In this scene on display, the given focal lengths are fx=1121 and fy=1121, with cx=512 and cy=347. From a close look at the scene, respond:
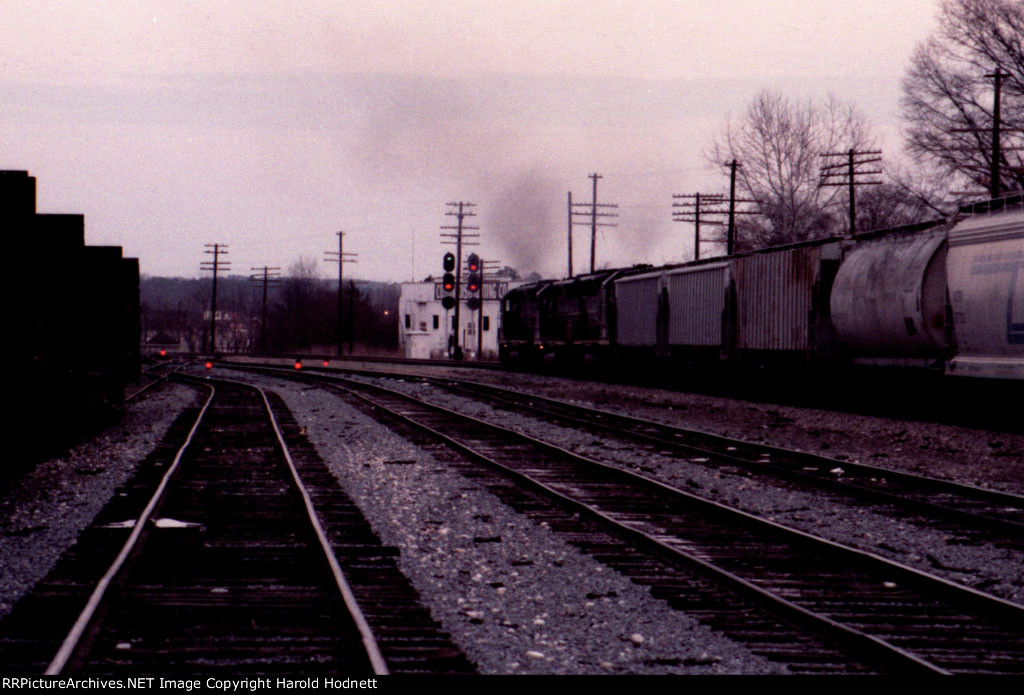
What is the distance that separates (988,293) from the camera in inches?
607

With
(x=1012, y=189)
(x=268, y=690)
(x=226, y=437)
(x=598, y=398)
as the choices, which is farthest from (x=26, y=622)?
(x=1012, y=189)

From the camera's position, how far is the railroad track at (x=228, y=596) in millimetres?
5113

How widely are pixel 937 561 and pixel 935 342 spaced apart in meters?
10.0

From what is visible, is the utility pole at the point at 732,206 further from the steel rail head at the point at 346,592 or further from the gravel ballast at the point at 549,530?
the steel rail head at the point at 346,592

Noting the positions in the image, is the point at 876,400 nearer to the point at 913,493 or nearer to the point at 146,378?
the point at 913,493

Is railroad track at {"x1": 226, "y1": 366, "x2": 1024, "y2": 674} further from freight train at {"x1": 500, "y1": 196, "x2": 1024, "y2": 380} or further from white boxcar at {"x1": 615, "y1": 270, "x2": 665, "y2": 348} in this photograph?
white boxcar at {"x1": 615, "y1": 270, "x2": 665, "y2": 348}

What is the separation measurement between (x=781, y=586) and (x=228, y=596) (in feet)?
10.7

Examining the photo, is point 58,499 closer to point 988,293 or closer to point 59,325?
point 59,325

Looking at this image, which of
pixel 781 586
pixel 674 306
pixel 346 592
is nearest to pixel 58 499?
pixel 346 592

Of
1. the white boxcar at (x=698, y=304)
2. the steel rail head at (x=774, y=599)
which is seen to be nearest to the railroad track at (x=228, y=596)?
the steel rail head at (x=774, y=599)

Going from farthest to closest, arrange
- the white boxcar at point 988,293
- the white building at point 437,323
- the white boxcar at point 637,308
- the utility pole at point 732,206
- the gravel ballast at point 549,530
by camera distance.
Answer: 1. the white building at point 437,323
2. the utility pole at point 732,206
3. the white boxcar at point 637,308
4. the white boxcar at point 988,293
5. the gravel ballast at point 549,530

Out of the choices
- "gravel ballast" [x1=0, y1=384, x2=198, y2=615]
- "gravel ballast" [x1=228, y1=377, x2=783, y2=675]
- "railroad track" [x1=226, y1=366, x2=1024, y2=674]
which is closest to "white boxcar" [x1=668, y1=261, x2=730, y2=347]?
"gravel ballast" [x1=0, y1=384, x2=198, y2=615]

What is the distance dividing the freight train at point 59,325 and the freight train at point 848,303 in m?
12.8

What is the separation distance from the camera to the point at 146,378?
38.0 m
